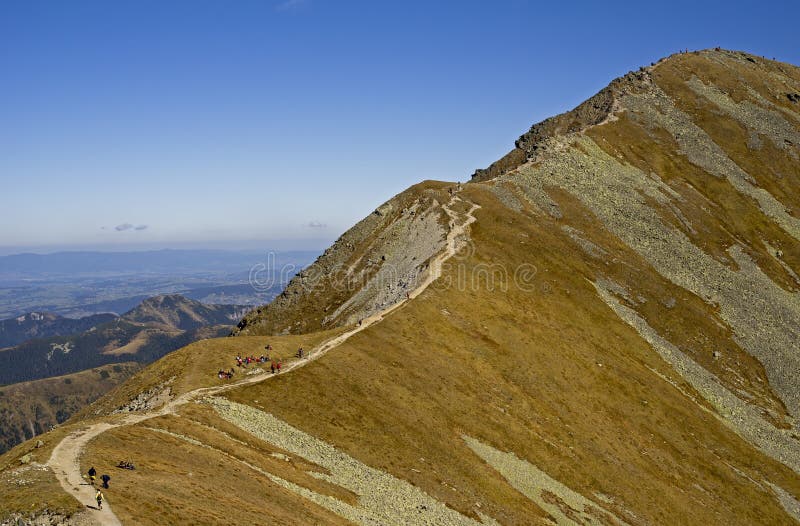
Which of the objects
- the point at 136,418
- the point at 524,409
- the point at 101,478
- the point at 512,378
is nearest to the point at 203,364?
the point at 136,418

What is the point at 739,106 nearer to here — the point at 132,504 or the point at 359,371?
the point at 359,371

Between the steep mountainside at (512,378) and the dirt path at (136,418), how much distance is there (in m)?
0.32

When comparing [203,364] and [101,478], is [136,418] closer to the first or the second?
[203,364]

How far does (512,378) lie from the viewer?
7500 cm

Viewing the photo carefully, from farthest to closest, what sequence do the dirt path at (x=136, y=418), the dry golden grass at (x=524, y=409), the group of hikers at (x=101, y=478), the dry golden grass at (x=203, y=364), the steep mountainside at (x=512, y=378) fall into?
the dry golden grass at (x=203, y=364) → the dry golden grass at (x=524, y=409) → the steep mountainside at (x=512, y=378) → the dirt path at (x=136, y=418) → the group of hikers at (x=101, y=478)

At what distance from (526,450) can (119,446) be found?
43.3 metres

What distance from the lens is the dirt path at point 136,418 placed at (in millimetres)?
32781

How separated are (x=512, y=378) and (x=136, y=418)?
155ft

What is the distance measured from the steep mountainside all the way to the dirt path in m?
0.32

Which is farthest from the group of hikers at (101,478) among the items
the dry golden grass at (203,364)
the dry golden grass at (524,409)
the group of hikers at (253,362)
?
the group of hikers at (253,362)

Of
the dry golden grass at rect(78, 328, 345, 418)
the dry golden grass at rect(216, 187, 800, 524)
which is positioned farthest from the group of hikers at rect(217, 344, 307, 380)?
the dry golden grass at rect(216, 187, 800, 524)

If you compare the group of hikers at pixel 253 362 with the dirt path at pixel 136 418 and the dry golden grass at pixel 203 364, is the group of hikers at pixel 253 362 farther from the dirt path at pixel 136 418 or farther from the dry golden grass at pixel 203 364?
the dirt path at pixel 136 418

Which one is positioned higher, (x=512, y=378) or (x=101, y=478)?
(x=101, y=478)

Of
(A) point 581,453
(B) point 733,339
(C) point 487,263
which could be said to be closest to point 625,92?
(B) point 733,339
